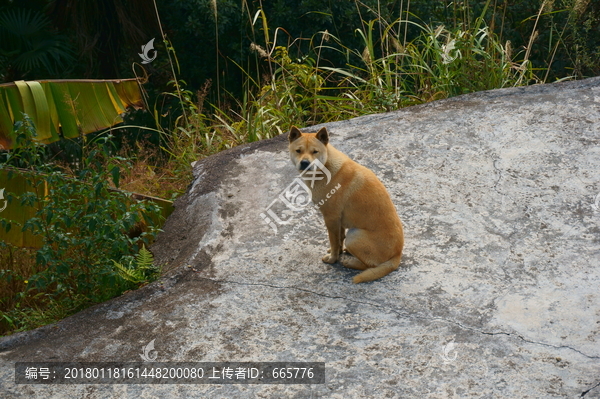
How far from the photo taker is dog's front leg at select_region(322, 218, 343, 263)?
496cm

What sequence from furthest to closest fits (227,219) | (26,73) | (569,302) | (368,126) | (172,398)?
(26,73) < (368,126) < (227,219) < (569,302) < (172,398)

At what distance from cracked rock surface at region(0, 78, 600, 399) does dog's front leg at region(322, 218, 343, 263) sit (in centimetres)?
10

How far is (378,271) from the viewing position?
4.80m

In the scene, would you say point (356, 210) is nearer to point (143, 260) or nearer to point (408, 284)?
point (408, 284)

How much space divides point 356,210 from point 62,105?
359cm

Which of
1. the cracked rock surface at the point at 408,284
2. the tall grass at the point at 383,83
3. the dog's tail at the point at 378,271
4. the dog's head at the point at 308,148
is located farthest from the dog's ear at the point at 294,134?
the tall grass at the point at 383,83

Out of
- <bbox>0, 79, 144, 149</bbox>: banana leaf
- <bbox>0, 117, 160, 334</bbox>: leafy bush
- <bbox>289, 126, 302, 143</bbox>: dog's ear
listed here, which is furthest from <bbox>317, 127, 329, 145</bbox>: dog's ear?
<bbox>0, 79, 144, 149</bbox>: banana leaf

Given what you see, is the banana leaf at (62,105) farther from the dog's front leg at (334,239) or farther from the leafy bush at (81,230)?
the dog's front leg at (334,239)

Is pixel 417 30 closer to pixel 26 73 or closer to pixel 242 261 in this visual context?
pixel 26 73

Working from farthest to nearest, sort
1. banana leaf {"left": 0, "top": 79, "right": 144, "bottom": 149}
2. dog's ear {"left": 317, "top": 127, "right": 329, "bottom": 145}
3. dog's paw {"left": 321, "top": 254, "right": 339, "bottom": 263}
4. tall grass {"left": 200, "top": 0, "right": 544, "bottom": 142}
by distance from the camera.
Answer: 1. tall grass {"left": 200, "top": 0, "right": 544, "bottom": 142}
2. banana leaf {"left": 0, "top": 79, "right": 144, "bottom": 149}
3. dog's paw {"left": 321, "top": 254, "right": 339, "bottom": 263}
4. dog's ear {"left": 317, "top": 127, "right": 329, "bottom": 145}

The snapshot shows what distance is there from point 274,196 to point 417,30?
7040mm

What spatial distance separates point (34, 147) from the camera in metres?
5.06

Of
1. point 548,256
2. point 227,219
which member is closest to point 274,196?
point 227,219

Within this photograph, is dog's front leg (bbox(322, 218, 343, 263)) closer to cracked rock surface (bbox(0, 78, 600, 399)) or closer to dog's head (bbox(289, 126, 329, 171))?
cracked rock surface (bbox(0, 78, 600, 399))
